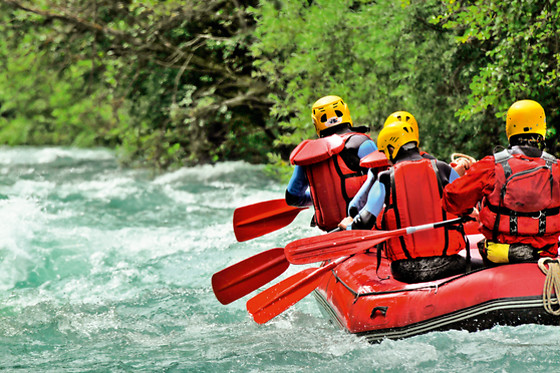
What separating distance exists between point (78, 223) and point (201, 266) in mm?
2645

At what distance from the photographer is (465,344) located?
11.6ft

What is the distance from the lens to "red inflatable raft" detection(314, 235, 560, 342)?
A: 341 cm

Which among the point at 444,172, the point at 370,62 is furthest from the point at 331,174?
the point at 370,62

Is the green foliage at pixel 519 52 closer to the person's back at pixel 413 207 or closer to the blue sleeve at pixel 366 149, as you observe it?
the blue sleeve at pixel 366 149

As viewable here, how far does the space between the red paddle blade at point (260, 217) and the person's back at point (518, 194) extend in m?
1.94

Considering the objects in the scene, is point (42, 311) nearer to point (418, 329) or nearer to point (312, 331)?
point (312, 331)

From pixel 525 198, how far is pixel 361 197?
978 mm

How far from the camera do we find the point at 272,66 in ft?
30.9

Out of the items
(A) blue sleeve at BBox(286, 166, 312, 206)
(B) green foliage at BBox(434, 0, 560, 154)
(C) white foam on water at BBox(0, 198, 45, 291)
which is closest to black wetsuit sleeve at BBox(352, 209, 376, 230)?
(A) blue sleeve at BBox(286, 166, 312, 206)

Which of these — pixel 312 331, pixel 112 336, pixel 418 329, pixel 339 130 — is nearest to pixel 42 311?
pixel 112 336

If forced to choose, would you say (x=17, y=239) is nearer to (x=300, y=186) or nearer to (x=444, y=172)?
(x=300, y=186)

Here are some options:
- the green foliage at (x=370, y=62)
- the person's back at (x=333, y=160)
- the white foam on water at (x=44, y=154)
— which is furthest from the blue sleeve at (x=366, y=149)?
the white foam on water at (x=44, y=154)

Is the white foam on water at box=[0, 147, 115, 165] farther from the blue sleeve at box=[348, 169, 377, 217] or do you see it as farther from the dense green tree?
the blue sleeve at box=[348, 169, 377, 217]

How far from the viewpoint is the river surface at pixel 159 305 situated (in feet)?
11.6
